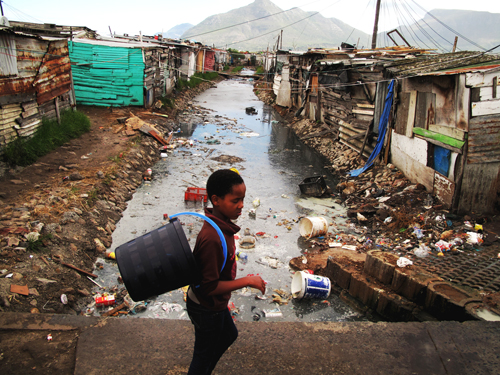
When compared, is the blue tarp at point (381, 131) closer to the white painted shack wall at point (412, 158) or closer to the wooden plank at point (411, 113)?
the white painted shack wall at point (412, 158)

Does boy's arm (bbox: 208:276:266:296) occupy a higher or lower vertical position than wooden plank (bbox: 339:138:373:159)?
higher

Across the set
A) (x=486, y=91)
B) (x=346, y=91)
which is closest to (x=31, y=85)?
(x=346, y=91)

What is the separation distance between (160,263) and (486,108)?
6260 millimetres

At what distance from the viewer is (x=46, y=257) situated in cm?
446

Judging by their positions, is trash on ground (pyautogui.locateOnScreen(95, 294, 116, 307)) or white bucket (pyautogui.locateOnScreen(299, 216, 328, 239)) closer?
trash on ground (pyautogui.locateOnScreen(95, 294, 116, 307))

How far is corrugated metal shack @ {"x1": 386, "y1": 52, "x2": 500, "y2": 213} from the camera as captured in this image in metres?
5.71

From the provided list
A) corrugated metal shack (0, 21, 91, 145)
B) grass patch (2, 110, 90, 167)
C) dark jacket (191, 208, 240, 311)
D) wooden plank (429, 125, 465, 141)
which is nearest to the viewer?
dark jacket (191, 208, 240, 311)

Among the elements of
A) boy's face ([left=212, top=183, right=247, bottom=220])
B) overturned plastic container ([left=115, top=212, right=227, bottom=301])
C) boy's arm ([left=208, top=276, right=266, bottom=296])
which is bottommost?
boy's arm ([left=208, top=276, right=266, bottom=296])

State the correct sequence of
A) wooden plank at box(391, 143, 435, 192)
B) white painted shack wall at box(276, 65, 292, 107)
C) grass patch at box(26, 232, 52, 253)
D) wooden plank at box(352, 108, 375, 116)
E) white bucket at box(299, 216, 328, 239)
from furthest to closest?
white painted shack wall at box(276, 65, 292, 107) < wooden plank at box(352, 108, 375, 116) < wooden plank at box(391, 143, 435, 192) < white bucket at box(299, 216, 328, 239) < grass patch at box(26, 232, 52, 253)

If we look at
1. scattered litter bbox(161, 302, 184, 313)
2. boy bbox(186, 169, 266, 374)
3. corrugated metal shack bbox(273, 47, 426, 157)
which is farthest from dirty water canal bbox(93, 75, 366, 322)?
boy bbox(186, 169, 266, 374)

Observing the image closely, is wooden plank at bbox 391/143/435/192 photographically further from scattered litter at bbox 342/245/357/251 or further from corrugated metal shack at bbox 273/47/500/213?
scattered litter at bbox 342/245/357/251

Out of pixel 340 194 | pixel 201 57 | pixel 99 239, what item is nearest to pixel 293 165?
pixel 340 194

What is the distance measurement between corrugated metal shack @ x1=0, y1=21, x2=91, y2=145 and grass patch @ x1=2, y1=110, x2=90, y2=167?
175mm

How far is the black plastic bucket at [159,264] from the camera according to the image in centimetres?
165
